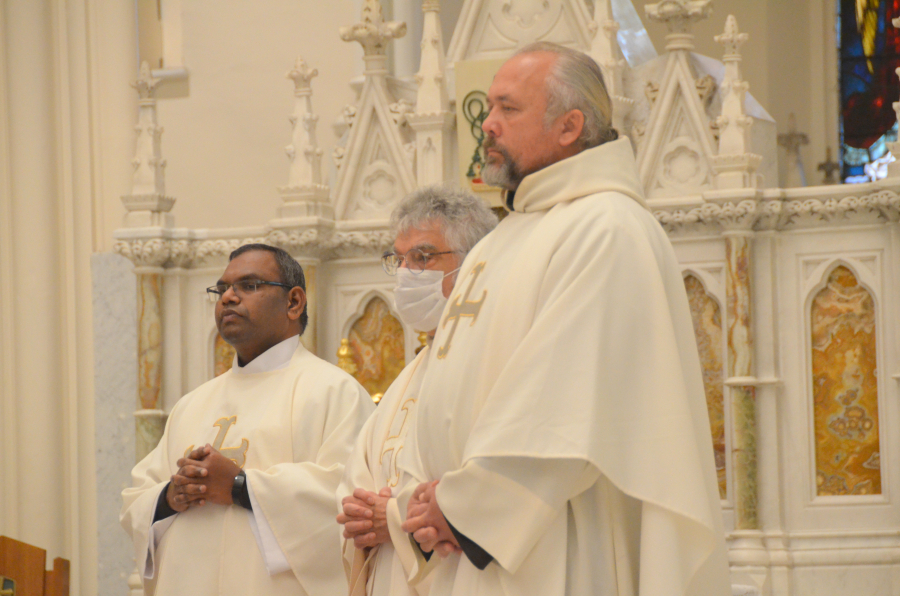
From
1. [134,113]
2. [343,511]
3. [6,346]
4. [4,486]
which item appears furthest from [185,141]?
[343,511]

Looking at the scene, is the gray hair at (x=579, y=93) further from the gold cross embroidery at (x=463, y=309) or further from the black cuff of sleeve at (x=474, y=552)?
the black cuff of sleeve at (x=474, y=552)

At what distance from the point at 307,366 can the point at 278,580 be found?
762 millimetres

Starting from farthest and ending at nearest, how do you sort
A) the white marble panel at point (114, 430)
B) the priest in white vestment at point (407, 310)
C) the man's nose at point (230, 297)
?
the white marble panel at point (114, 430) → the man's nose at point (230, 297) → the priest in white vestment at point (407, 310)

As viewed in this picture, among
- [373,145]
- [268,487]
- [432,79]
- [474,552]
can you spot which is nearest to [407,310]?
[268,487]

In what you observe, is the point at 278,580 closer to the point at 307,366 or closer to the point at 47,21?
the point at 307,366

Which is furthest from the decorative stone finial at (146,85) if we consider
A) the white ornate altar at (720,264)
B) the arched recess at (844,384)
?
the arched recess at (844,384)

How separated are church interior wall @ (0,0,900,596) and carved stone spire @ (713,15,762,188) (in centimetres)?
174

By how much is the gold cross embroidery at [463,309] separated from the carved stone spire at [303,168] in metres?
3.23

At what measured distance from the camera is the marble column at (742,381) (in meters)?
5.23

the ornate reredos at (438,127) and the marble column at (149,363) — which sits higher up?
the ornate reredos at (438,127)

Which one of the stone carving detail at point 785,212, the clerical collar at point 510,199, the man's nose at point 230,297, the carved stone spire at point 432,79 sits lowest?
the man's nose at point 230,297

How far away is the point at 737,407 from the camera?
207 inches

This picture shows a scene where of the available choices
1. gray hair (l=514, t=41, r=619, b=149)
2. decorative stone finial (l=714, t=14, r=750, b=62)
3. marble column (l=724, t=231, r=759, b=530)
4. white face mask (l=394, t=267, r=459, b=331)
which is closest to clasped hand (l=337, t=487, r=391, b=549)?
white face mask (l=394, t=267, r=459, b=331)

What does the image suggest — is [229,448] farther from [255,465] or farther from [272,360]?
[272,360]
